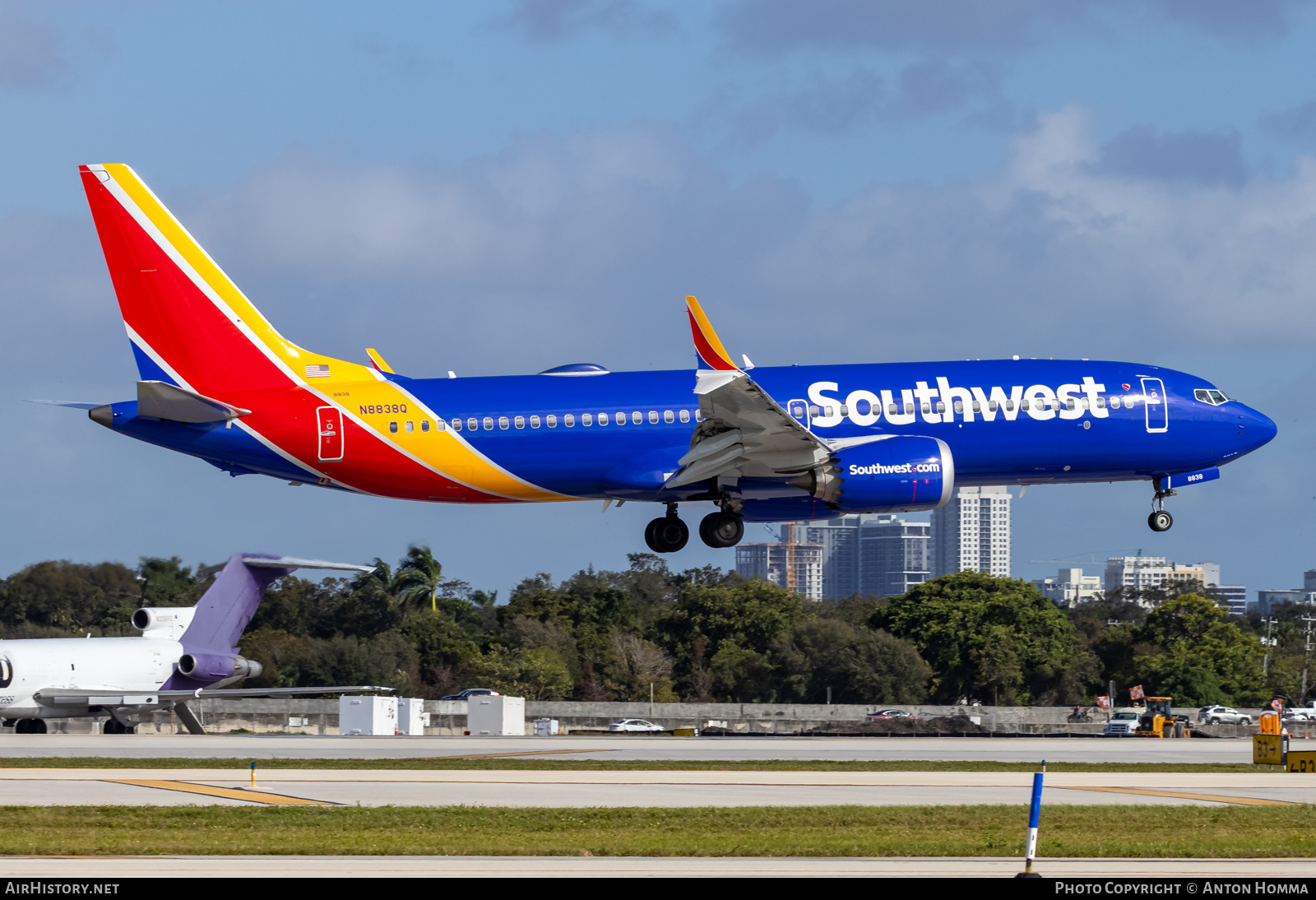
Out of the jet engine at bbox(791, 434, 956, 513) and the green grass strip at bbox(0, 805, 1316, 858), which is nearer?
the green grass strip at bbox(0, 805, 1316, 858)

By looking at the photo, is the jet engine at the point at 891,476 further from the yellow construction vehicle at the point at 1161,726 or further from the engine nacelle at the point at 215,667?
the engine nacelle at the point at 215,667

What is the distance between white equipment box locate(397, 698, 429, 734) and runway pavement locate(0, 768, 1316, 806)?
30774 mm

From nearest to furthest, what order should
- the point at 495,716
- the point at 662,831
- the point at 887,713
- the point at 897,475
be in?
the point at 662,831
the point at 897,475
the point at 495,716
the point at 887,713

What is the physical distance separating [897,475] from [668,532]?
23.9 feet

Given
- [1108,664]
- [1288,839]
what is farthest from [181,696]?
[1108,664]

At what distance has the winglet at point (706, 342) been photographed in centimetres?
4009

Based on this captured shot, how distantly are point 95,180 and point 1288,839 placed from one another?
114ft

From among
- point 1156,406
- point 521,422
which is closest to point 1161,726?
point 1156,406

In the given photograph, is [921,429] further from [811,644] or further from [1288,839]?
[811,644]

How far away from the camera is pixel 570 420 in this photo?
4309cm

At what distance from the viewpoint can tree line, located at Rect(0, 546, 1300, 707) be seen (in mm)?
105062

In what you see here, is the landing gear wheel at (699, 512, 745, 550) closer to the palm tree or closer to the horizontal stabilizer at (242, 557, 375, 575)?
the horizontal stabilizer at (242, 557, 375, 575)

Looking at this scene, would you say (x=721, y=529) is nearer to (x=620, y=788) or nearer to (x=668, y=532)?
(x=668, y=532)

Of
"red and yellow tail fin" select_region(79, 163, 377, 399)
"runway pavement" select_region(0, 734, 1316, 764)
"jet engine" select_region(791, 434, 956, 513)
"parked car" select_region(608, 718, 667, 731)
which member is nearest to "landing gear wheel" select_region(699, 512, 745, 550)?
"jet engine" select_region(791, 434, 956, 513)
